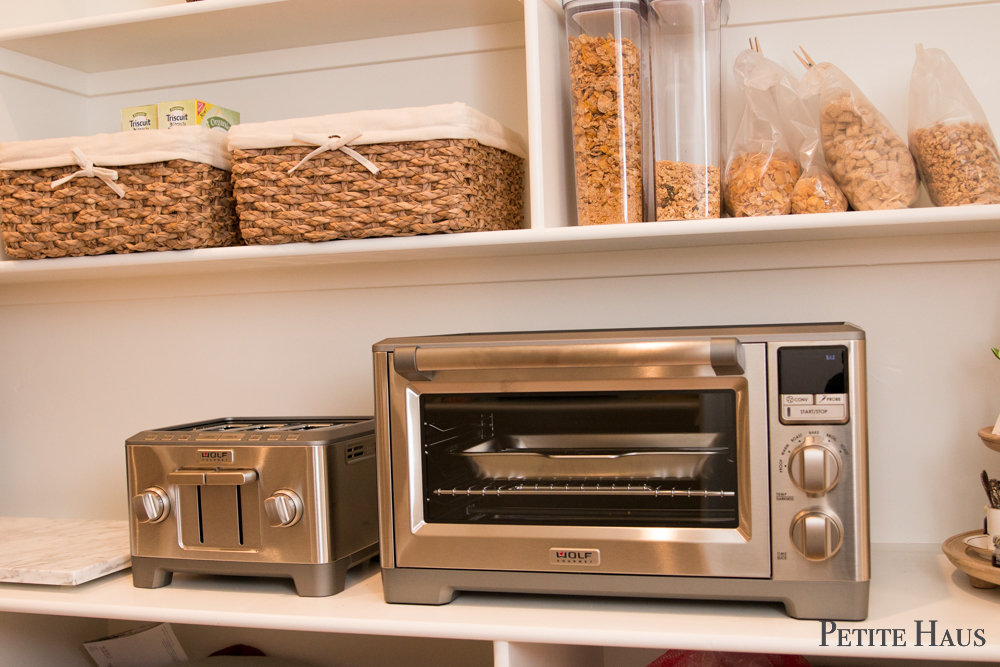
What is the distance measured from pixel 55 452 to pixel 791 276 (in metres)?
1.45

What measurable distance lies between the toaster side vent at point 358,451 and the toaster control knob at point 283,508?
0.31 ft

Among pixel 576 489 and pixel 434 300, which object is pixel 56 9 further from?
pixel 576 489

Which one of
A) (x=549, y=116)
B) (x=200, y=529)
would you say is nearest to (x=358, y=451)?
(x=200, y=529)

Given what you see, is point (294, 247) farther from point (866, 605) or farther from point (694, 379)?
point (866, 605)

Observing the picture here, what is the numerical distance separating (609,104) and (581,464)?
49cm

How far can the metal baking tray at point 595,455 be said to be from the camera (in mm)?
1003

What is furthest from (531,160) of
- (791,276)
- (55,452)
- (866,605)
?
(55,452)

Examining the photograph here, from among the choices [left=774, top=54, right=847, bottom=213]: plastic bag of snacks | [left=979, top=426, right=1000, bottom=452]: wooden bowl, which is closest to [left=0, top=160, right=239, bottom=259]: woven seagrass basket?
[left=774, top=54, right=847, bottom=213]: plastic bag of snacks

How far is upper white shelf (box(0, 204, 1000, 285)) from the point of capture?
3.49ft

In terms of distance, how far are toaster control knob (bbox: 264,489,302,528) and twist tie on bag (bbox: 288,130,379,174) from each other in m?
0.46

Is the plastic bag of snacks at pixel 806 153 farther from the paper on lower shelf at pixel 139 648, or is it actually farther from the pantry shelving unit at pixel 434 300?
the paper on lower shelf at pixel 139 648

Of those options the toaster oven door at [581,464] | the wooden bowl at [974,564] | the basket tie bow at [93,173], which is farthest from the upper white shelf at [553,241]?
the wooden bowl at [974,564]

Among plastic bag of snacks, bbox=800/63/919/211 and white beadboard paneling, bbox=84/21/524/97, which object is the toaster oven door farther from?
white beadboard paneling, bbox=84/21/524/97

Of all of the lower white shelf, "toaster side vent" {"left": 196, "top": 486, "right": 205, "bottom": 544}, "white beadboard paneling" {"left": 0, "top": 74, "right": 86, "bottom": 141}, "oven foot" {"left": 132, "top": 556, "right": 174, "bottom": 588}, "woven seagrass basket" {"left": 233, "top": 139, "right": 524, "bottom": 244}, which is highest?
"white beadboard paneling" {"left": 0, "top": 74, "right": 86, "bottom": 141}
